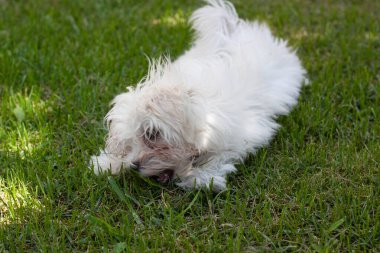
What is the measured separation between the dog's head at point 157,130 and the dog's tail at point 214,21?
54.2 inches

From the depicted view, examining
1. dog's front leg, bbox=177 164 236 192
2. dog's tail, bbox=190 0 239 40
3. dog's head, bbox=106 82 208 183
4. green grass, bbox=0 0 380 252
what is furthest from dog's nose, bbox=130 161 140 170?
dog's tail, bbox=190 0 239 40

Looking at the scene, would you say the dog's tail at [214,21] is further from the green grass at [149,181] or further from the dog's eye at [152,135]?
the dog's eye at [152,135]

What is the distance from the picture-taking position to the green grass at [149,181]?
3.06m

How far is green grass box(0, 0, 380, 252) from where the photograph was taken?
3.06 meters

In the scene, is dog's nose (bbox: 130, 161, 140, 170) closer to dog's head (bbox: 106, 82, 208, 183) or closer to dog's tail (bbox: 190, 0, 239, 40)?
dog's head (bbox: 106, 82, 208, 183)

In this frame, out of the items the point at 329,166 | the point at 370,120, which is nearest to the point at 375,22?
the point at 370,120

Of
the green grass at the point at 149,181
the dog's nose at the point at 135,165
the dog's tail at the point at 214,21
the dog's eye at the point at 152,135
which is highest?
the dog's tail at the point at 214,21

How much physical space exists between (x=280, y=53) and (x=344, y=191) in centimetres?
168

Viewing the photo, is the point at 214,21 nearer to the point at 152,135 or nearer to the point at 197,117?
the point at 197,117

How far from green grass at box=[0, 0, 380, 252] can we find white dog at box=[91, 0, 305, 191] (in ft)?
0.39

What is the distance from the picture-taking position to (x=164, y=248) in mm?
2957

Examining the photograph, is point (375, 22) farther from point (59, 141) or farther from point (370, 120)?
point (59, 141)

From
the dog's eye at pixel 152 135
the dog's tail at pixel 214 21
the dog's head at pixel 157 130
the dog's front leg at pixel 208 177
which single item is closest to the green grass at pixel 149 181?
the dog's front leg at pixel 208 177

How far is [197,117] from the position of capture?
11.1ft
